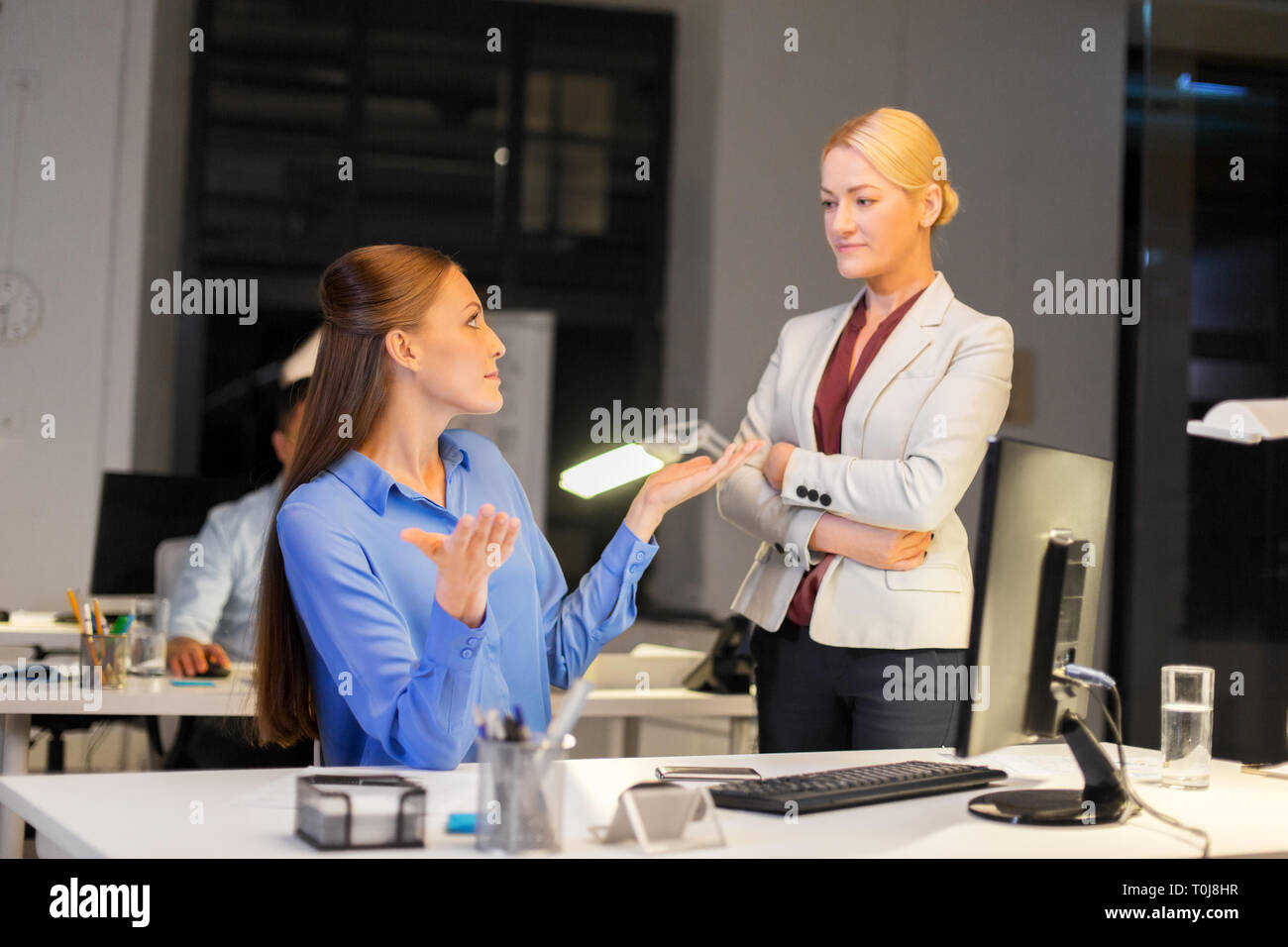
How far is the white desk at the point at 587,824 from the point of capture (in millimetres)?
1266

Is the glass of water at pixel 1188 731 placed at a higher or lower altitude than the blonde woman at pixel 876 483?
→ lower

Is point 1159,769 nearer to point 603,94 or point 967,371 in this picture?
point 967,371

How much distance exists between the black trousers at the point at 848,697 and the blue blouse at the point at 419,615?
0.31m

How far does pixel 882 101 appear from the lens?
5980 millimetres

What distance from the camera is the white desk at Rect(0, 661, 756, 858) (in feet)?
8.74

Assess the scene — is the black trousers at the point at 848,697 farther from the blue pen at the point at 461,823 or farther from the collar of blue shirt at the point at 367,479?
the blue pen at the point at 461,823

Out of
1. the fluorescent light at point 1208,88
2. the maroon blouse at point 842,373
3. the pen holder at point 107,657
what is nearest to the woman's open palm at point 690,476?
the maroon blouse at point 842,373

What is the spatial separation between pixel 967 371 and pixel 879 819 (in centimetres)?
103

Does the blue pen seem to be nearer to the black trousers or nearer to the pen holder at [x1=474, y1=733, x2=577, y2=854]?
the pen holder at [x1=474, y1=733, x2=577, y2=854]

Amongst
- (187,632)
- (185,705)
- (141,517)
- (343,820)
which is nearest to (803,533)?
(343,820)

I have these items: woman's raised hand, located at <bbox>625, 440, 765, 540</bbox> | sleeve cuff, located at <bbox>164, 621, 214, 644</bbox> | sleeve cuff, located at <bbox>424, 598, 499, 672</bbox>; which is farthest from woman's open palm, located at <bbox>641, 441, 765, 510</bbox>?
sleeve cuff, located at <bbox>164, 621, 214, 644</bbox>

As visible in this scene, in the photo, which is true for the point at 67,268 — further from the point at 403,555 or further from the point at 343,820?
the point at 343,820

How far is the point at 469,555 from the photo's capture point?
1457 millimetres
